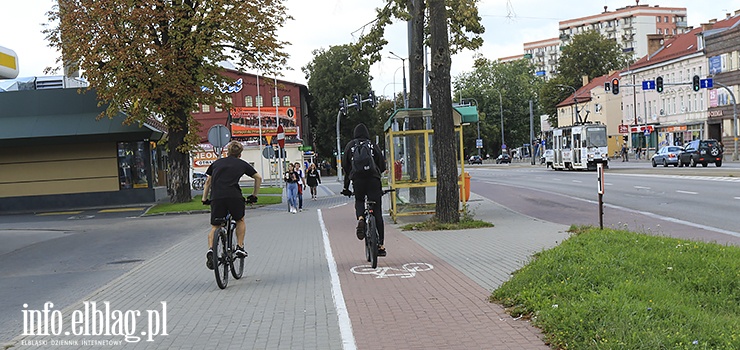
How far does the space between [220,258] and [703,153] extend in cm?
4660

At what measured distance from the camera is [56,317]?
8.91 meters

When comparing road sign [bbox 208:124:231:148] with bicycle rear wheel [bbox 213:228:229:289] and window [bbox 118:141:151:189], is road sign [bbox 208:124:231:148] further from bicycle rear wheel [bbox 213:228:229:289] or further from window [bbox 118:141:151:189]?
bicycle rear wheel [bbox 213:228:229:289]

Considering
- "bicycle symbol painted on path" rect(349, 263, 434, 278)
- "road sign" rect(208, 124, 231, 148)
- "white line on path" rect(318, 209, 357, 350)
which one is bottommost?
"bicycle symbol painted on path" rect(349, 263, 434, 278)

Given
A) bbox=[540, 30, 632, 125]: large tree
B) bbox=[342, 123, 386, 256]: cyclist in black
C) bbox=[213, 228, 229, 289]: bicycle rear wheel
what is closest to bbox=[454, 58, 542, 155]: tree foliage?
bbox=[540, 30, 632, 125]: large tree

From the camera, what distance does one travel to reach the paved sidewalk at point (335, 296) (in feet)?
22.4

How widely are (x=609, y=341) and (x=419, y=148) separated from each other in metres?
14.9

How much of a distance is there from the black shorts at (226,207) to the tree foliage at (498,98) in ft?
390

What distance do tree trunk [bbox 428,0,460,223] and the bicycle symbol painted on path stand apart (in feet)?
21.2

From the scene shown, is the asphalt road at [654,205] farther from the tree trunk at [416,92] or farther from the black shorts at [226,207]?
the black shorts at [226,207]

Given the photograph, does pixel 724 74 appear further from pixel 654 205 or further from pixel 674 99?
pixel 654 205

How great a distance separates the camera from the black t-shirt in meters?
10.3

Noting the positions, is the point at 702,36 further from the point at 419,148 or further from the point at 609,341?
the point at 609,341

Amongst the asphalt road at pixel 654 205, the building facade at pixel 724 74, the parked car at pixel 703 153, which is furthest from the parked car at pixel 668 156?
the asphalt road at pixel 654 205

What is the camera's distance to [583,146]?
55.8 metres
